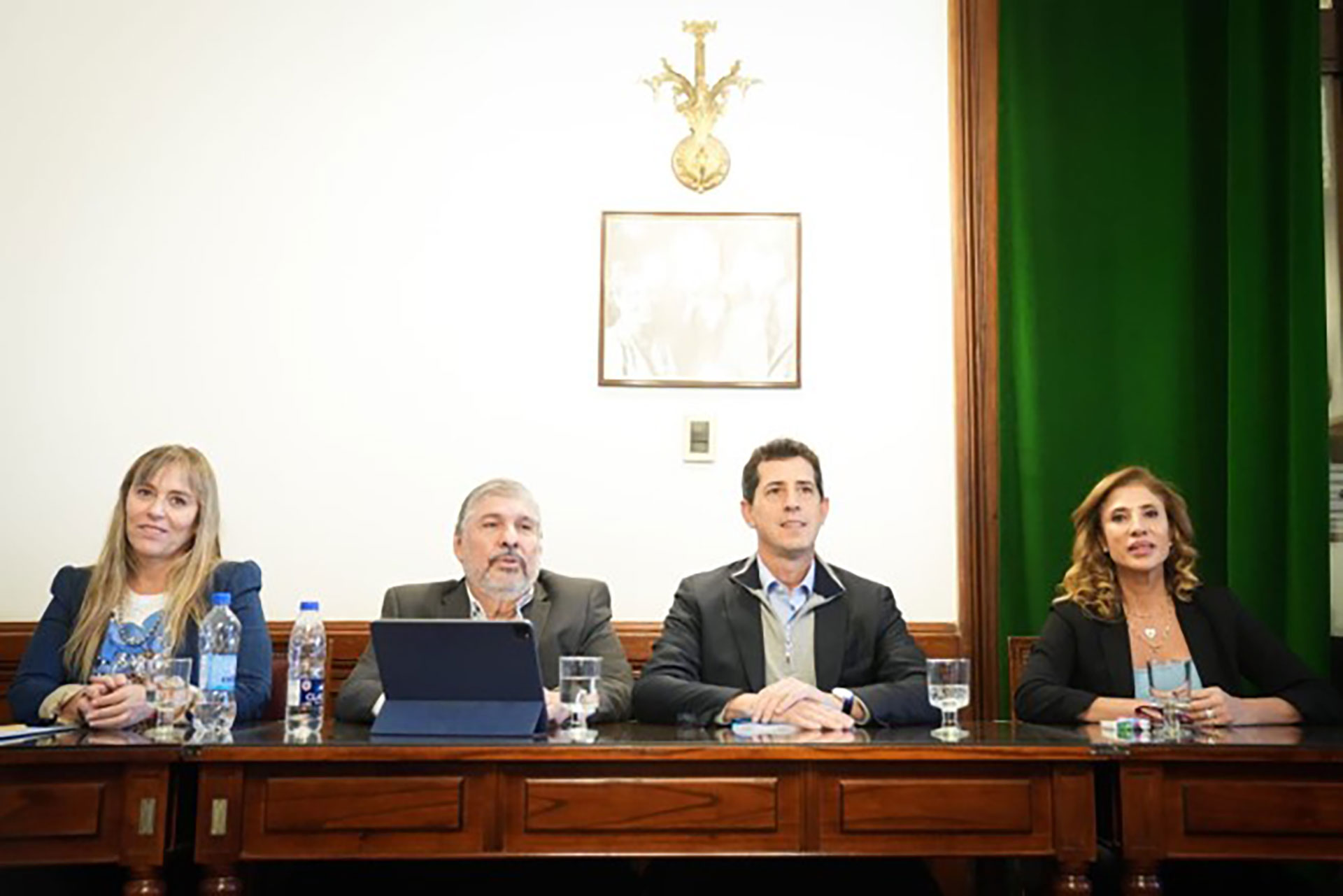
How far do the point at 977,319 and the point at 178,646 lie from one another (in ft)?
7.35

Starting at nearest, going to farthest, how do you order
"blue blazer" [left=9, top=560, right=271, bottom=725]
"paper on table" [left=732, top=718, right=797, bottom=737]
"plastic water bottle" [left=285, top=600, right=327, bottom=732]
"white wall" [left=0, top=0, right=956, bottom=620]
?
"paper on table" [left=732, top=718, right=797, bottom=737], "plastic water bottle" [left=285, top=600, right=327, bottom=732], "blue blazer" [left=9, top=560, right=271, bottom=725], "white wall" [left=0, top=0, right=956, bottom=620]

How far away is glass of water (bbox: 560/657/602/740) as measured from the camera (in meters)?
2.37

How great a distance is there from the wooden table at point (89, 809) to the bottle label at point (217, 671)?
1.34ft

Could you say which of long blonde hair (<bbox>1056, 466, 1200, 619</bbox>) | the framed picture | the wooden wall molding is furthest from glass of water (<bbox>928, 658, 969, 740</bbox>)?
the framed picture

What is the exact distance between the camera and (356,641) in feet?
11.8

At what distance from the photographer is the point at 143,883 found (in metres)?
2.08

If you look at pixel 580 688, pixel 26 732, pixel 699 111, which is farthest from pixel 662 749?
pixel 699 111

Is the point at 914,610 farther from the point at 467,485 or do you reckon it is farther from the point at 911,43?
the point at 911,43

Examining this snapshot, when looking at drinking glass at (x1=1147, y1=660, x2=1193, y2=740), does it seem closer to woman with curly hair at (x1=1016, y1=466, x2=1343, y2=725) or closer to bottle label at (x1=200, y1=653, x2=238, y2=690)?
woman with curly hair at (x1=1016, y1=466, x2=1343, y2=725)

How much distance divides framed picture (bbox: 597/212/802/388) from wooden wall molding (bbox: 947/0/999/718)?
18.2 inches

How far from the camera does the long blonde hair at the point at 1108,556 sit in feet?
9.85

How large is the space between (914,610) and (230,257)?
218cm

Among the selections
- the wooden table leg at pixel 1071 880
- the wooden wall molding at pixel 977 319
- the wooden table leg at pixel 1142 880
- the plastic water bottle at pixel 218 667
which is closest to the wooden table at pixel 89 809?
the plastic water bottle at pixel 218 667

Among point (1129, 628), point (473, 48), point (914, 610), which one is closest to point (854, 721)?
point (1129, 628)
